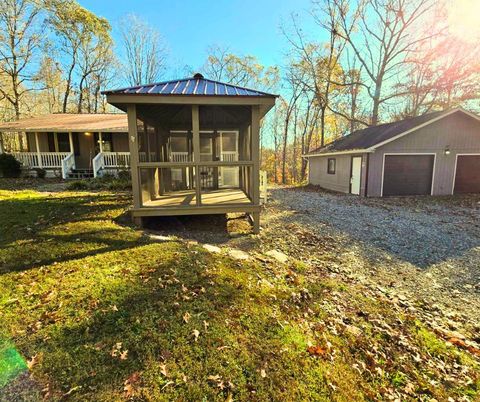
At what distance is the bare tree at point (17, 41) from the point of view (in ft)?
67.3

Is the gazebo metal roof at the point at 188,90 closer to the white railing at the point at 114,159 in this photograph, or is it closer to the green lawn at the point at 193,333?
the green lawn at the point at 193,333

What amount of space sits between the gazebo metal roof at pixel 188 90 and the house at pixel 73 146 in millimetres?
9951

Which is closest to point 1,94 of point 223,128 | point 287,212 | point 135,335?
point 223,128

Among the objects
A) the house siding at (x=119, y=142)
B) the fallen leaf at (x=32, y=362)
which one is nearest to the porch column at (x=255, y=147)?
the fallen leaf at (x=32, y=362)

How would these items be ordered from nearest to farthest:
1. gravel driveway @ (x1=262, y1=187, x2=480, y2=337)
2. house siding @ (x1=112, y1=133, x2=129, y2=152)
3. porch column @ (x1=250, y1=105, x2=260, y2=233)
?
1. gravel driveway @ (x1=262, y1=187, x2=480, y2=337)
2. porch column @ (x1=250, y1=105, x2=260, y2=233)
3. house siding @ (x1=112, y1=133, x2=129, y2=152)

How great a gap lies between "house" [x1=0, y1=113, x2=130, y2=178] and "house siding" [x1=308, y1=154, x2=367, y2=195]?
508 inches

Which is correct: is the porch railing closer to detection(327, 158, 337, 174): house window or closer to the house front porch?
the house front porch

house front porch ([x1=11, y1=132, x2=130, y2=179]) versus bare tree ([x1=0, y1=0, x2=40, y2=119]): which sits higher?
bare tree ([x1=0, y1=0, x2=40, y2=119])

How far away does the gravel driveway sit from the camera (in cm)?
458

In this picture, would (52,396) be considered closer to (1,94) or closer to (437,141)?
(437,141)

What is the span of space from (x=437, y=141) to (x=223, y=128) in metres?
11.3

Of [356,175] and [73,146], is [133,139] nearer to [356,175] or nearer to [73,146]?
[356,175]

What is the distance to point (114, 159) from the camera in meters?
15.9

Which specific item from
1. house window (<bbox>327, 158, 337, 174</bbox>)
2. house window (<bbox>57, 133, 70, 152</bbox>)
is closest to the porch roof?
house window (<bbox>57, 133, 70, 152</bbox>)
